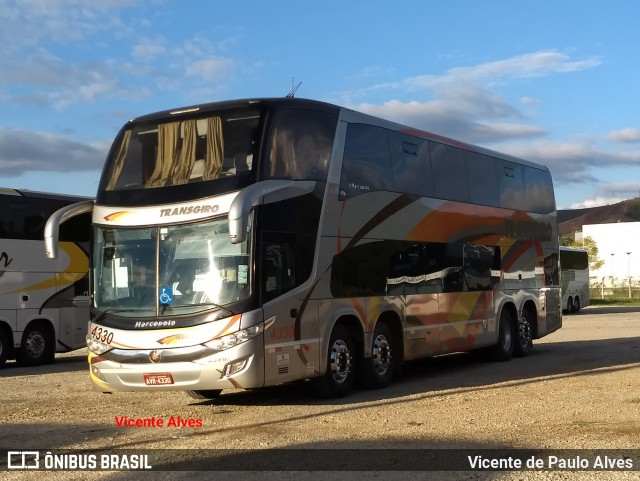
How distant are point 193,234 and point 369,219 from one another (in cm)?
364

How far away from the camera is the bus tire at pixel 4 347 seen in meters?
20.9

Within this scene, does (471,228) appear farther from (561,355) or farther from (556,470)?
(556,470)

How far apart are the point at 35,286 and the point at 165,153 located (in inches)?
388

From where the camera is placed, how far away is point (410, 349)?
16.0 meters

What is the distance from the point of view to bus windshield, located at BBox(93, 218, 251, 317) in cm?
1201

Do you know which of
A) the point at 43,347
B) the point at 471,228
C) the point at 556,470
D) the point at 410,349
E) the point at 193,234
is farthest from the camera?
the point at 43,347

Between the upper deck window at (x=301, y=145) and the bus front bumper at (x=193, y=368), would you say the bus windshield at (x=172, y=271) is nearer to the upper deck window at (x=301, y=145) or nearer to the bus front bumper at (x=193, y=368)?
the bus front bumper at (x=193, y=368)

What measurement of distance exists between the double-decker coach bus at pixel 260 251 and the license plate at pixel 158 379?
15mm

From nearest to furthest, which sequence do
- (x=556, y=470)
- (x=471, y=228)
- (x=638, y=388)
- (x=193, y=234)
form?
1. (x=556, y=470)
2. (x=193, y=234)
3. (x=638, y=388)
4. (x=471, y=228)

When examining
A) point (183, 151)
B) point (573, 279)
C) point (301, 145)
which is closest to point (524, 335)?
point (301, 145)

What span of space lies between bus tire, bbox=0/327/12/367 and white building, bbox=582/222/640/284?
82.2 metres

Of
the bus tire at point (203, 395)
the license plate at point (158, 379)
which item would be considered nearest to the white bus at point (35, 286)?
the bus tire at point (203, 395)

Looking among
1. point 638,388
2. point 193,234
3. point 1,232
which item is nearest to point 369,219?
point 193,234

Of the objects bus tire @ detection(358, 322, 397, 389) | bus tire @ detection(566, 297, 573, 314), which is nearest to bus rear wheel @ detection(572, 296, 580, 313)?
bus tire @ detection(566, 297, 573, 314)
